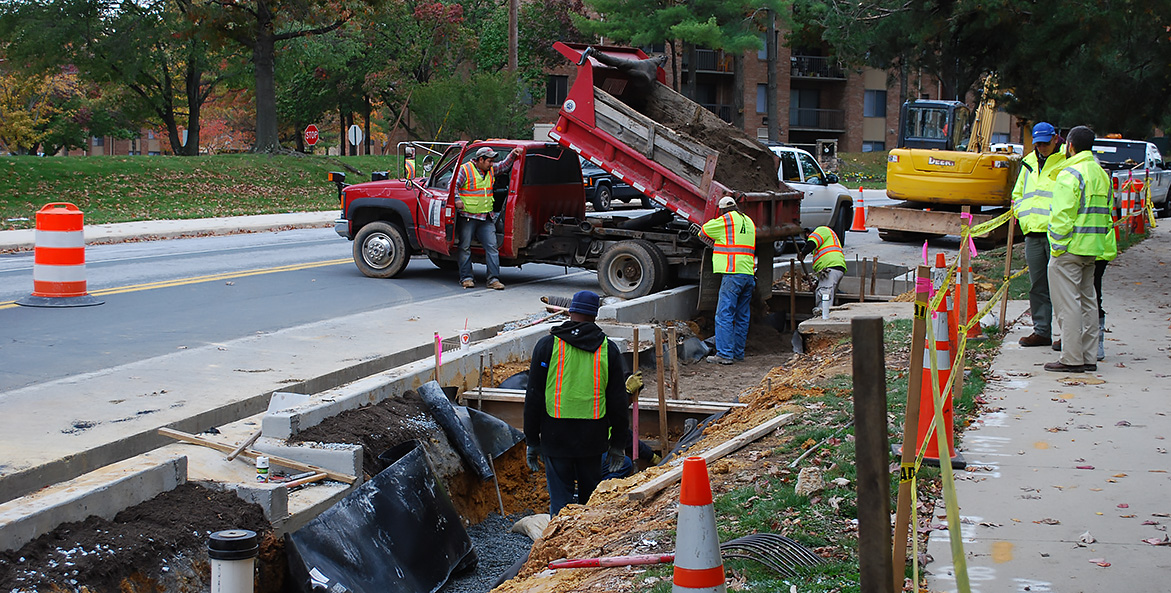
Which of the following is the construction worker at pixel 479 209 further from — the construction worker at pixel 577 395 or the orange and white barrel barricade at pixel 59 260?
the construction worker at pixel 577 395

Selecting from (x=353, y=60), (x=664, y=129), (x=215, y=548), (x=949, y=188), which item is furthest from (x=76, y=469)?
(x=353, y=60)

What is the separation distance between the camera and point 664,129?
13344 millimetres

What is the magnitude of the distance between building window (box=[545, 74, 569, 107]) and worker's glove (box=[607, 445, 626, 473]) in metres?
48.7

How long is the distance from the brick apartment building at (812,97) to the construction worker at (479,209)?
43061mm

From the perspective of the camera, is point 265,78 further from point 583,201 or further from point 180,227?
point 583,201

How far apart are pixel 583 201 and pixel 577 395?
8895 millimetres

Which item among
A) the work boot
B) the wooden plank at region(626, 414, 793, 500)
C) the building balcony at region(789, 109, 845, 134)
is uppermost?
the building balcony at region(789, 109, 845, 134)

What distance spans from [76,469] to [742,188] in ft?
29.9

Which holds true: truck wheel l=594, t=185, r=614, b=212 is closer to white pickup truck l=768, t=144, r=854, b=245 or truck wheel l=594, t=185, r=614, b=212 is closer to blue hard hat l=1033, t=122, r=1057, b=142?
white pickup truck l=768, t=144, r=854, b=245

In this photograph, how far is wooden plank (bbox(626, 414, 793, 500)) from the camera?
5.86 m

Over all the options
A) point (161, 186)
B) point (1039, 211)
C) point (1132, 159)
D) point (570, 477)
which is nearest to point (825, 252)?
point (1039, 211)

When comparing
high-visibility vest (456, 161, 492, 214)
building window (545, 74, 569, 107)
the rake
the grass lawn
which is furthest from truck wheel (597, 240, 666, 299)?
building window (545, 74, 569, 107)

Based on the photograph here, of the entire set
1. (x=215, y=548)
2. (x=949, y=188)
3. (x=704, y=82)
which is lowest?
(x=215, y=548)

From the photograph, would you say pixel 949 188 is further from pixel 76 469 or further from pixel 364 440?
pixel 76 469
